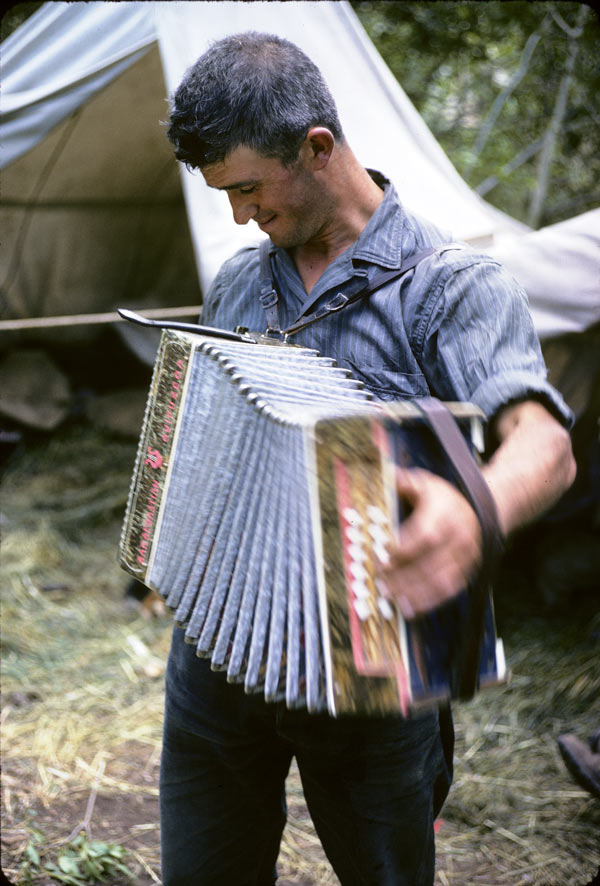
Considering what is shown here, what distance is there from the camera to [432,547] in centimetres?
77

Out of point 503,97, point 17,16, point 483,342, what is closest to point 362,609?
point 483,342

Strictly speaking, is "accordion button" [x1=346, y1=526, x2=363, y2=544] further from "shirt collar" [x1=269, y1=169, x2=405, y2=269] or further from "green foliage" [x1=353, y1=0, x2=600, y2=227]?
"green foliage" [x1=353, y1=0, x2=600, y2=227]

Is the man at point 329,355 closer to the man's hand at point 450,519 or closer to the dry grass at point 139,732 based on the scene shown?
the man's hand at point 450,519

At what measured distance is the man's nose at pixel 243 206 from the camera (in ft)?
4.06

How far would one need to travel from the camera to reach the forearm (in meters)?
0.86

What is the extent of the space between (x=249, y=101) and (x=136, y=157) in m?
3.18

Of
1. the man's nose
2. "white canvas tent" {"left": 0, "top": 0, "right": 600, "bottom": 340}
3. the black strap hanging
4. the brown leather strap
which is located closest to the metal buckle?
the black strap hanging

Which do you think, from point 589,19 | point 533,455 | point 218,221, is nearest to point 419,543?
point 533,455

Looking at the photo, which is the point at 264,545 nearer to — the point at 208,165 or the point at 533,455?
the point at 533,455

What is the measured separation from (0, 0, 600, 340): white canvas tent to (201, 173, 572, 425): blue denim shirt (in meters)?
1.14

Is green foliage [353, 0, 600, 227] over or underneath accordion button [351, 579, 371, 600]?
over

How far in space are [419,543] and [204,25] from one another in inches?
116

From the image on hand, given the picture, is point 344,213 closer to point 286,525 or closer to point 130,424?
point 286,525

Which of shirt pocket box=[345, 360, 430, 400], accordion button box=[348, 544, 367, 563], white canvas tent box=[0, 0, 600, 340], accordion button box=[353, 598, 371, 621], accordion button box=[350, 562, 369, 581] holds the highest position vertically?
white canvas tent box=[0, 0, 600, 340]
